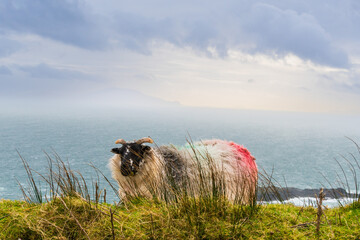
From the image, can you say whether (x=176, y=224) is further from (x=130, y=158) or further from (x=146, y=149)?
(x=146, y=149)

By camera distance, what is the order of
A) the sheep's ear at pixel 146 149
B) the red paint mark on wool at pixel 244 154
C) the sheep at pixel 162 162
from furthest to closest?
the red paint mark on wool at pixel 244 154, the sheep's ear at pixel 146 149, the sheep at pixel 162 162

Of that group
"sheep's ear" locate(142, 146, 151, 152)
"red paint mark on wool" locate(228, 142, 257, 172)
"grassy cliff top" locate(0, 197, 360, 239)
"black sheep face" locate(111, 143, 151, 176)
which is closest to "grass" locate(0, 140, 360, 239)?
"grassy cliff top" locate(0, 197, 360, 239)

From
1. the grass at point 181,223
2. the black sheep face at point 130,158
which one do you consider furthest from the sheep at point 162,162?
the grass at point 181,223

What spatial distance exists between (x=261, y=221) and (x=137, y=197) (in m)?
2.36

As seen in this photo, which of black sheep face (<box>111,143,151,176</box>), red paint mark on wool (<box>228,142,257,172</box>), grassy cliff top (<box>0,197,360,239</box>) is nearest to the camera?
grassy cliff top (<box>0,197,360,239</box>)

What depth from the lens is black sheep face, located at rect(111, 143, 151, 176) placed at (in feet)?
22.9

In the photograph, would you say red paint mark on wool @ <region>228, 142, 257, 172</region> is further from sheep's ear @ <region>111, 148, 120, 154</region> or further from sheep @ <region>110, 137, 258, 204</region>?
sheep's ear @ <region>111, 148, 120, 154</region>

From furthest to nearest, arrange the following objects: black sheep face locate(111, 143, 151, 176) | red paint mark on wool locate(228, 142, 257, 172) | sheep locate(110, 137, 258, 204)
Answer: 1. red paint mark on wool locate(228, 142, 257, 172)
2. black sheep face locate(111, 143, 151, 176)
3. sheep locate(110, 137, 258, 204)

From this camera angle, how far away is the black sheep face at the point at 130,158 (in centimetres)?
698

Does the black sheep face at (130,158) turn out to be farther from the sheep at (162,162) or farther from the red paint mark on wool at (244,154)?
the red paint mark on wool at (244,154)

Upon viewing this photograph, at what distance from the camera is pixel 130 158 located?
23.4 feet

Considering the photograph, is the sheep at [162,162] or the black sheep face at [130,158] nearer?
the sheep at [162,162]

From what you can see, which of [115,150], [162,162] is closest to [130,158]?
[115,150]

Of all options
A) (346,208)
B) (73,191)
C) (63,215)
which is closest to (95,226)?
(63,215)
